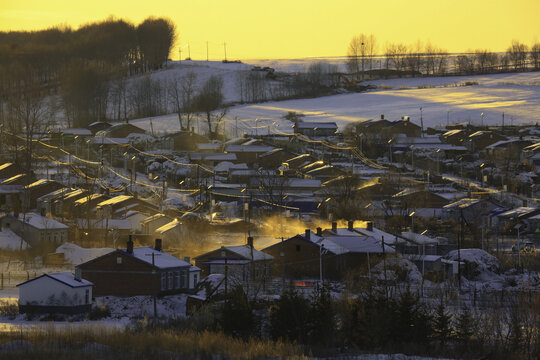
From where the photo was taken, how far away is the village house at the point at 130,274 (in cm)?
3131

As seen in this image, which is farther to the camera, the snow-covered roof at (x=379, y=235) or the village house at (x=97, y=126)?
the village house at (x=97, y=126)

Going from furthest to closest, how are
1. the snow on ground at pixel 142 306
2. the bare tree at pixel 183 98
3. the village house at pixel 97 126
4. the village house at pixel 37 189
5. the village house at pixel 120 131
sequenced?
1. the bare tree at pixel 183 98
2. the village house at pixel 97 126
3. the village house at pixel 120 131
4. the village house at pixel 37 189
5. the snow on ground at pixel 142 306

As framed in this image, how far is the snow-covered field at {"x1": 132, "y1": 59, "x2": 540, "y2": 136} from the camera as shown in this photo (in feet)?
239

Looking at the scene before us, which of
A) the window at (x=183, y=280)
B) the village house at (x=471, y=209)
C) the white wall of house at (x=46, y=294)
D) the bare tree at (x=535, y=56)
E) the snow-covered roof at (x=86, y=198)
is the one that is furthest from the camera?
the bare tree at (x=535, y=56)

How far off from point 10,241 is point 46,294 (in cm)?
1077

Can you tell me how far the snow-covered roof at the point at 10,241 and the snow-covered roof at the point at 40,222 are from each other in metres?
0.72

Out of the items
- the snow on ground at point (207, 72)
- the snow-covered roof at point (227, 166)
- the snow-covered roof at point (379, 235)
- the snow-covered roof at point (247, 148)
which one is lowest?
the snow-covered roof at point (379, 235)

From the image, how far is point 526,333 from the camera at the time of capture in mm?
24656

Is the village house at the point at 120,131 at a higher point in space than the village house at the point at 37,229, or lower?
higher

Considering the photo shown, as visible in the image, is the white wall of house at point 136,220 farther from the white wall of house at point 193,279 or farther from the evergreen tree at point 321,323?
the evergreen tree at point 321,323

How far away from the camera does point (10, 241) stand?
3931cm

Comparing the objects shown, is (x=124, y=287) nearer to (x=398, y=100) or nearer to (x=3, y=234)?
(x=3, y=234)

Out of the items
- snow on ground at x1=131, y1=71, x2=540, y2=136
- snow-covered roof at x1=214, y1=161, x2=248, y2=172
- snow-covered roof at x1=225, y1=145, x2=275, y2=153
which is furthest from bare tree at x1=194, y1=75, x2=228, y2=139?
snow-covered roof at x1=214, y1=161, x2=248, y2=172

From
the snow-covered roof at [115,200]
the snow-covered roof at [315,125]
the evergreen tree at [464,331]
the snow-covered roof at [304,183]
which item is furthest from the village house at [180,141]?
the evergreen tree at [464,331]
